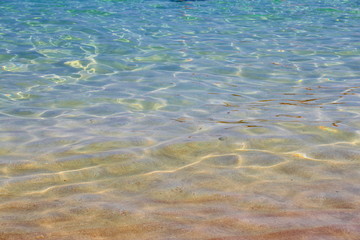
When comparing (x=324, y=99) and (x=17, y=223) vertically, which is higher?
(x=17, y=223)

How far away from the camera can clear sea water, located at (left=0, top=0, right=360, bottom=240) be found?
2.06 meters

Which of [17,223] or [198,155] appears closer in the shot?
[17,223]

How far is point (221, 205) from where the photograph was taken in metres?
2.21

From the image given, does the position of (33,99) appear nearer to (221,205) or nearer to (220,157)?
(220,157)

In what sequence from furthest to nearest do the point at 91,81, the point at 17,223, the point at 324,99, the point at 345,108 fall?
the point at 91,81 → the point at 324,99 → the point at 345,108 → the point at 17,223

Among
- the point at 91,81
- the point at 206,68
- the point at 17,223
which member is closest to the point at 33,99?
the point at 91,81

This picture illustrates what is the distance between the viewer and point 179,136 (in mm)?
3428

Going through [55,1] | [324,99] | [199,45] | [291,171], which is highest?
[291,171]

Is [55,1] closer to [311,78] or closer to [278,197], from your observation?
[311,78]

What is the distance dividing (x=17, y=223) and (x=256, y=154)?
5.29 feet

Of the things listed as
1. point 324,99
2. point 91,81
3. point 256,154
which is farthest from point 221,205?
point 91,81

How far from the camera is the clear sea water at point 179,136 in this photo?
206cm

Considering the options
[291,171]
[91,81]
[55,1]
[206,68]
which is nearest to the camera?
[291,171]

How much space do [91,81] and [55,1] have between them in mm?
8463
